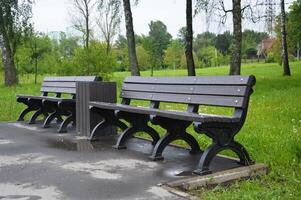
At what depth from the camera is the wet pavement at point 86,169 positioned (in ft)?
13.7

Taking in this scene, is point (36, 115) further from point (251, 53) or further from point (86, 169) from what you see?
point (251, 53)

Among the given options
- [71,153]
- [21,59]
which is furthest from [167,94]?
[21,59]

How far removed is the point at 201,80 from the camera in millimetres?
5520

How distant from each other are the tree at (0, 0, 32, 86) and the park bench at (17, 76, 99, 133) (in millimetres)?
15901

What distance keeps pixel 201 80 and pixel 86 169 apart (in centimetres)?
174

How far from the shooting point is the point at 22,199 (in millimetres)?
4000

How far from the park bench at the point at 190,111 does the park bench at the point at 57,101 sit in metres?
1.17

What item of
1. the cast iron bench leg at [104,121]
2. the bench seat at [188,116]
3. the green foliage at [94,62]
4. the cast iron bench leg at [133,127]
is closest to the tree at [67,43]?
the green foliage at [94,62]

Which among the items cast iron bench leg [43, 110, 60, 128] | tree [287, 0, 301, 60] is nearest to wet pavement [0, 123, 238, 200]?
cast iron bench leg [43, 110, 60, 128]

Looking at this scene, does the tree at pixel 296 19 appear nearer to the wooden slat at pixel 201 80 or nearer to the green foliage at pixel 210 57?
the wooden slat at pixel 201 80

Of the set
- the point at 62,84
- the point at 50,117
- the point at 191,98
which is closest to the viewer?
the point at 191,98

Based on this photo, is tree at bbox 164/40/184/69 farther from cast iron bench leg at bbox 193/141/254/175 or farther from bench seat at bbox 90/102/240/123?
cast iron bench leg at bbox 193/141/254/175

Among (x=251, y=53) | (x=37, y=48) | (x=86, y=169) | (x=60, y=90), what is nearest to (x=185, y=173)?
(x=86, y=169)

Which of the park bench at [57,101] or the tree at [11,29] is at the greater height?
the tree at [11,29]
